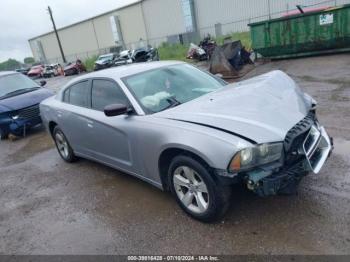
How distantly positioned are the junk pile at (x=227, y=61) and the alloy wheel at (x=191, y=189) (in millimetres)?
8468

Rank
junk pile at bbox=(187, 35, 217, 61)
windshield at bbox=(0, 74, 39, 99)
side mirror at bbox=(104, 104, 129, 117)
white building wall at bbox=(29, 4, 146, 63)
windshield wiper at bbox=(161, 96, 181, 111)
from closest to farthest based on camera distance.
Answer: side mirror at bbox=(104, 104, 129, 117) → windshield wiper at bbox=(161, 96, 181, 111) → windshield at bbox=(0, 74, 39, 99) → junk pile at bbox=(187, 35, 217, 61) → white building wall at bbox=(29, 4, 146, 63)

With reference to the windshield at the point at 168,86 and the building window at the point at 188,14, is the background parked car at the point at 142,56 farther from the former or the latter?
the building window at the point at 188,14

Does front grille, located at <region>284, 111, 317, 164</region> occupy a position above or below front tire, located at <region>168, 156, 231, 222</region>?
above

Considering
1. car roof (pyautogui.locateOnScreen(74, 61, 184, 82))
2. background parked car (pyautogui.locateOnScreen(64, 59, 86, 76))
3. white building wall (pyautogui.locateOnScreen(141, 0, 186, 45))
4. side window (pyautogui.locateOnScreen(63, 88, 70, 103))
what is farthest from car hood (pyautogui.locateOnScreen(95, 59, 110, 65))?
car roof (pyautogui.locateOnScreen(74, 61, 184, 82))

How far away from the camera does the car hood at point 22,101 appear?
8.07 m

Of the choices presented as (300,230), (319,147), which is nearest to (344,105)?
(319,147)

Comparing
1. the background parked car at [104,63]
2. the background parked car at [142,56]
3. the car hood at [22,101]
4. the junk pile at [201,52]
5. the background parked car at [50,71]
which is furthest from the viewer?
the background parked car at [50,71]

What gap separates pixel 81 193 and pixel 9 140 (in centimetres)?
492

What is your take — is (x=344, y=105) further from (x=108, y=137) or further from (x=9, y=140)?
(x=9, y=140)

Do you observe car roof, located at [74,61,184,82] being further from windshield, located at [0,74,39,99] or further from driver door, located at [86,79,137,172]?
windshield, located at [0,74,39,99]

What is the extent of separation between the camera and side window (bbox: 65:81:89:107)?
488cm

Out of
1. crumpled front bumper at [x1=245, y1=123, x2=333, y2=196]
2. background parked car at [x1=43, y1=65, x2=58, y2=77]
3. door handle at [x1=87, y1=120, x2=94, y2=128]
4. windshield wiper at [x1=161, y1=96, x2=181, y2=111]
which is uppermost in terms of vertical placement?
windshield wiper at [x1=161, y1=96, x2=181, y2=111]

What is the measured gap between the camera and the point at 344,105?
6.57 metres

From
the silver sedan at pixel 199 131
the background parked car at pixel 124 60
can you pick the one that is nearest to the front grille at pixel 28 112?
the silver sedan at pixel 199 131
